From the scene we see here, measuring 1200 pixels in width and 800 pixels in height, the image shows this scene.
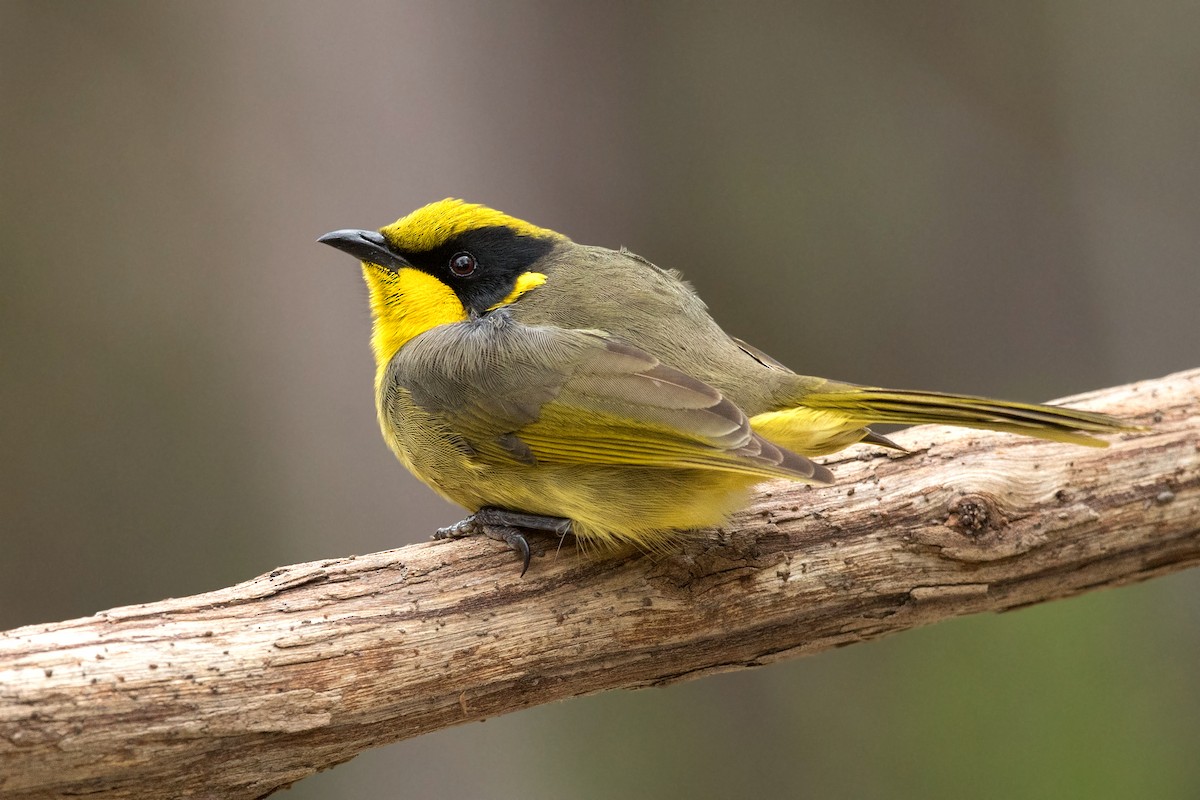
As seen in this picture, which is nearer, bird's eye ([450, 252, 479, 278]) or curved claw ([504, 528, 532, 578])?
curved claw ([504, 528, 532, 578])

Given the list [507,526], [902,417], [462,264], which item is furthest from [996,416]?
[462,264]

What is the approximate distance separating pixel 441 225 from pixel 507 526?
116 centimetres

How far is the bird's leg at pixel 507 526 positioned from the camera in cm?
367

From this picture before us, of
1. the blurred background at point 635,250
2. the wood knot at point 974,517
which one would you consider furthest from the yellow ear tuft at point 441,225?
the wood knot at point 974,517

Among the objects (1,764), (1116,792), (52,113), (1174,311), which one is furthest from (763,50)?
(1,764)

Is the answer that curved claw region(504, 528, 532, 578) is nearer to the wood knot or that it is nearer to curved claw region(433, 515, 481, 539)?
curved claw region(433, 515, 481, 539)

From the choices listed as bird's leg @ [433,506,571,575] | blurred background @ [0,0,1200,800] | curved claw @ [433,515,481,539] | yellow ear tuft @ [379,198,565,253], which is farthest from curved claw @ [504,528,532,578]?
blurred background @ [0,0,1200,800]

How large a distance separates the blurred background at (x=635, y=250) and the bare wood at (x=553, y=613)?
6.39ft

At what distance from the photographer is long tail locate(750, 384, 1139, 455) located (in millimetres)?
3238

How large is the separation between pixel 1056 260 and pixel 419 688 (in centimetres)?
619

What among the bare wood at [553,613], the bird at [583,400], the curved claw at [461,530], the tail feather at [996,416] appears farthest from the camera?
the curved claw at [461,530]

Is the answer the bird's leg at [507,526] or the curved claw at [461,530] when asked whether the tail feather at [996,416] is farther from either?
the curved claw at [461,530]

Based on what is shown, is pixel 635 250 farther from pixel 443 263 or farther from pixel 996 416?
pixel 996 416

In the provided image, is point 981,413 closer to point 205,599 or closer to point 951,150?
point 205,599
